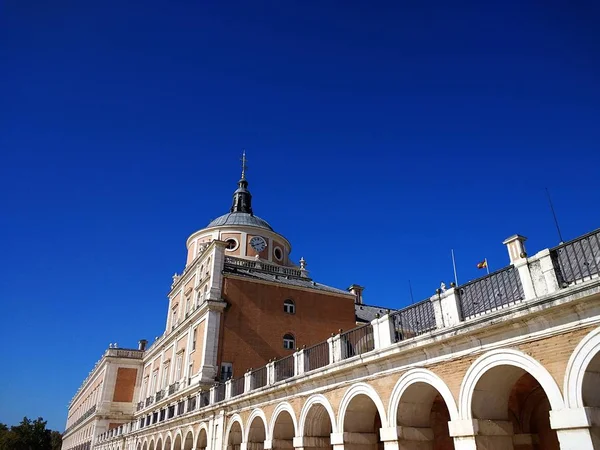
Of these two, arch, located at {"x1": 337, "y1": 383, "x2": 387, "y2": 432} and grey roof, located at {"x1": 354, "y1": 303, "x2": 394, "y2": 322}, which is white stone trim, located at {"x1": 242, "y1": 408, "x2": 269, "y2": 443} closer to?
arch, located at {"x1": 337, "y1": 383, "x2": 387, "y2": 432}

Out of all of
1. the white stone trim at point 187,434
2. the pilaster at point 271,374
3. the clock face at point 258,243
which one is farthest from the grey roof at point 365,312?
the pilaster at point 271,374

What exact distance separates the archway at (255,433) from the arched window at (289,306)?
37.4 ft

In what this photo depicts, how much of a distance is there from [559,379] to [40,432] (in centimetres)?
9958

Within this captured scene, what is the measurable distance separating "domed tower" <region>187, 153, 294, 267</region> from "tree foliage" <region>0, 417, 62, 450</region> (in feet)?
206

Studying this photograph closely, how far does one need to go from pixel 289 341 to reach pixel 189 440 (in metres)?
7.79

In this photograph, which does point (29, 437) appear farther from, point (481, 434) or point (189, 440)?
point (481, 434)

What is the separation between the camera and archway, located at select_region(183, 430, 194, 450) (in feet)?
81.1

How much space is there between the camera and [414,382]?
1120cm

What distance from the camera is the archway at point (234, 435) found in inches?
794

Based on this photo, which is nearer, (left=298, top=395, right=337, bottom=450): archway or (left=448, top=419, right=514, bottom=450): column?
(left=448, top=419, right=514, bottom=450): column

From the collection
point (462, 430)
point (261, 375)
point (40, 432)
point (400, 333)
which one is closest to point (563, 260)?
point (462, 430)

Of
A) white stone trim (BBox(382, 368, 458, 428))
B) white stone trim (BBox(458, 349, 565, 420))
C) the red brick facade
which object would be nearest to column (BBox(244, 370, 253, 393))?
the red brick facade

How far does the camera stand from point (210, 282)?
29547 millimetres

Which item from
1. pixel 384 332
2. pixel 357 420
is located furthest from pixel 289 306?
pixel 384 332
